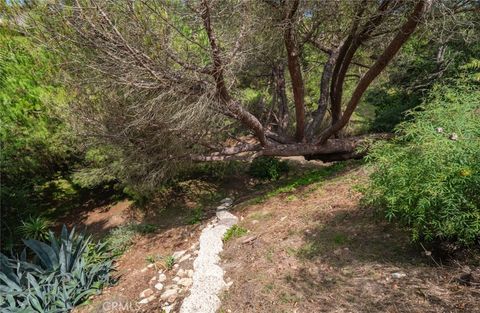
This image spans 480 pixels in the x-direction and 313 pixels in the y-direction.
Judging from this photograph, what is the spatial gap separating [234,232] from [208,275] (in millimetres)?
1052

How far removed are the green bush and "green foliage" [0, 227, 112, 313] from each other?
4095 millimetres

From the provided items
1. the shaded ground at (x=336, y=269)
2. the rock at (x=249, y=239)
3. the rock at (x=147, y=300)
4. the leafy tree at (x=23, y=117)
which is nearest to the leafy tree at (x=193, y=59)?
the leafy tree at (x=23, y=117)

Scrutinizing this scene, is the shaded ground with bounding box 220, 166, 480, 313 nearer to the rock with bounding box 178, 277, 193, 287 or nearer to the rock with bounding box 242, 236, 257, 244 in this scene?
the rock with bounding box 242, 236, 257, 244

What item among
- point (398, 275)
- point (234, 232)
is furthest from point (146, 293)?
point (398, 275)

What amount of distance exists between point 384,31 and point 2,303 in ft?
24.9

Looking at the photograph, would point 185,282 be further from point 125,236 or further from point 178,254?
point 125,236

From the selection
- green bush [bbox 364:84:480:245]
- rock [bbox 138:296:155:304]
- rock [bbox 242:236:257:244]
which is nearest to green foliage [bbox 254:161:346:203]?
rock [bbox 242:236:257:244]

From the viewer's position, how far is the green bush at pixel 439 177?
7.28ft

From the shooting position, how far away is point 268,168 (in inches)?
314

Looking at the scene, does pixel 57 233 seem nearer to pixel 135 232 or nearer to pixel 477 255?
pixel 135 232

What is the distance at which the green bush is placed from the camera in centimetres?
222

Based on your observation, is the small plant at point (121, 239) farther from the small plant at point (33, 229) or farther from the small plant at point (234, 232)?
the small plant at point (234, 232)

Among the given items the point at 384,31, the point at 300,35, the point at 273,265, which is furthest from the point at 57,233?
the point at 384,31

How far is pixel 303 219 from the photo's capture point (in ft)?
14.1
